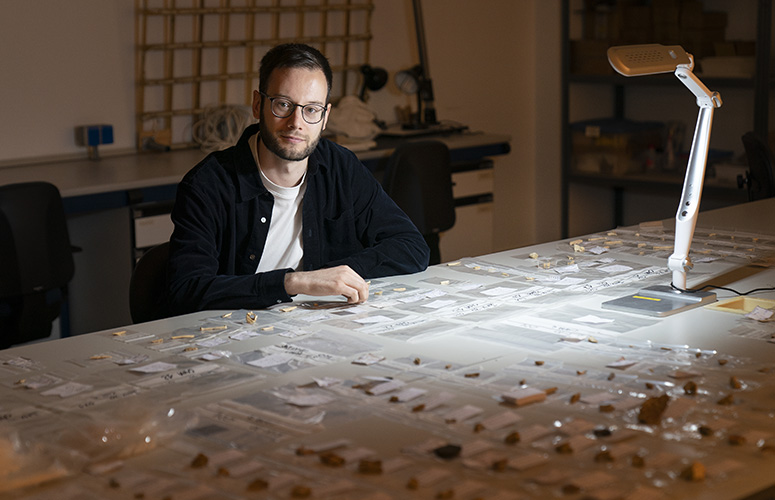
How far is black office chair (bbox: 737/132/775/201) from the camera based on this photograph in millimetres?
3689

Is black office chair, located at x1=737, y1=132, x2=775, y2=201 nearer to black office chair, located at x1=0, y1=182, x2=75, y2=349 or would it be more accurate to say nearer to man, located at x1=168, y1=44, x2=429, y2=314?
man, located at x1=168, y1=44, x2=429, y2=314

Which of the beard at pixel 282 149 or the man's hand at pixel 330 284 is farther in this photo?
the beard at pixel 282 149

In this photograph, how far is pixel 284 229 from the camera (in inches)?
97.3

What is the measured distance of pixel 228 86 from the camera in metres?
4.67

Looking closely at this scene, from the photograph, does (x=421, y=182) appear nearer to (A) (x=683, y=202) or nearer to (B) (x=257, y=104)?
(B) (x=257, y=104)

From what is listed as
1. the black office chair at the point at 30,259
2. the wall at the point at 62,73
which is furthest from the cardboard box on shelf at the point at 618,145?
the black office chair at the point at 30,259

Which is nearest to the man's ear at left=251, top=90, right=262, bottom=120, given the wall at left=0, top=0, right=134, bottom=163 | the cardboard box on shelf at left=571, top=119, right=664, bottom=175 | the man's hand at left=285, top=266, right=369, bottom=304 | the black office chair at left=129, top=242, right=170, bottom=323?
the black office chair at left=129, top=242, right=170, bottom=323

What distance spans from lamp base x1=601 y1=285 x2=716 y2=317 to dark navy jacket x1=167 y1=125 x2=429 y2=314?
557mm

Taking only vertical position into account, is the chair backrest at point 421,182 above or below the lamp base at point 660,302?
above

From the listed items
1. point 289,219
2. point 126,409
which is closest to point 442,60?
point 289,219

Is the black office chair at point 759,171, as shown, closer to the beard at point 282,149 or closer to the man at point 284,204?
the man at point 284,204

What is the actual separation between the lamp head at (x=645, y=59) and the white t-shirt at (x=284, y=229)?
89cm

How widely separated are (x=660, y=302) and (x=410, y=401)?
738 mm

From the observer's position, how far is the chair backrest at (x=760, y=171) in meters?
3.69
